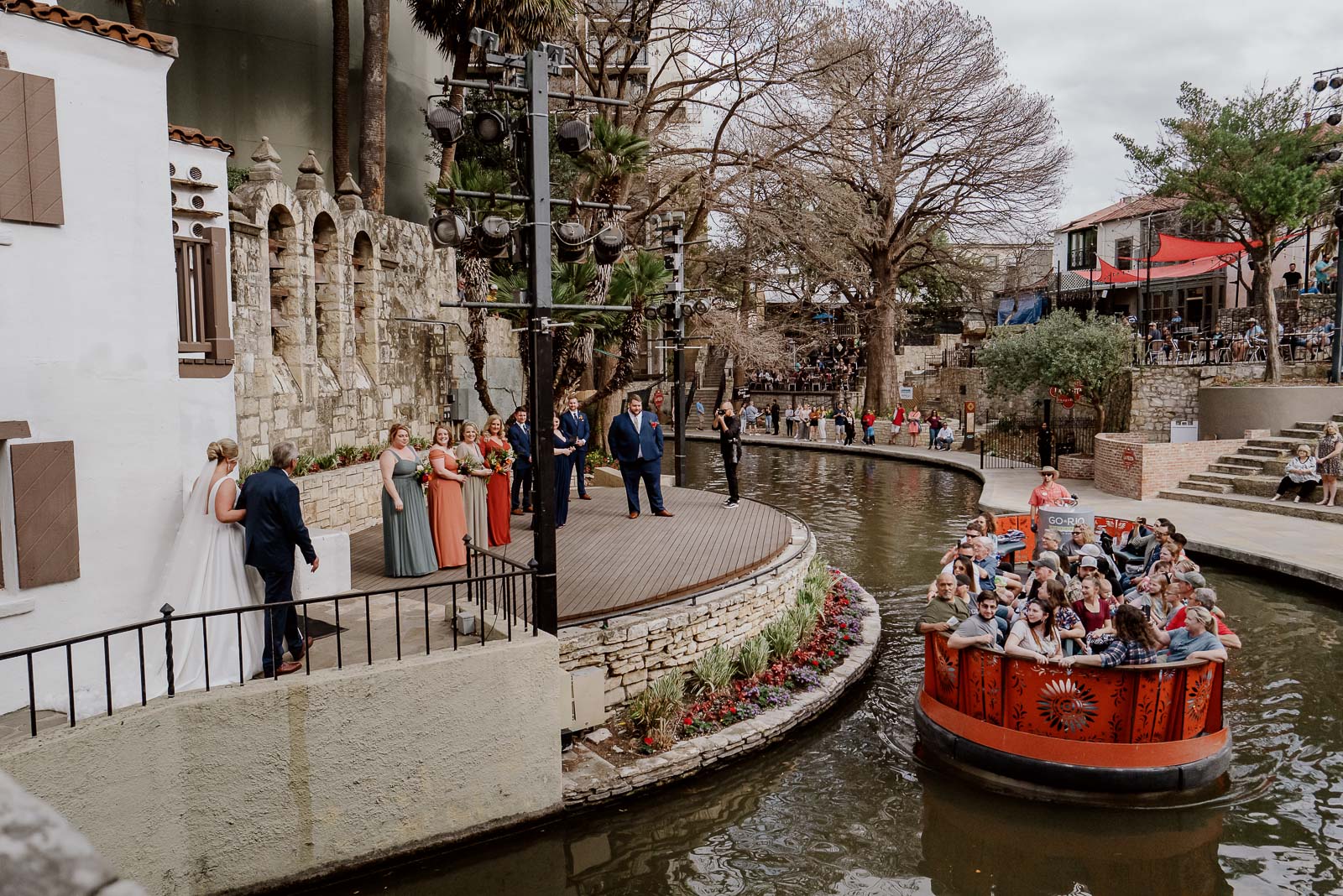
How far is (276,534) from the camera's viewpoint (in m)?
6.79

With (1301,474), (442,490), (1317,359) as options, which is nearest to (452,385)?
(442,490)

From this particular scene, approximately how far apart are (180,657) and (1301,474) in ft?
63.8

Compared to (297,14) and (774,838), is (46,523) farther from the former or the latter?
(297,14)

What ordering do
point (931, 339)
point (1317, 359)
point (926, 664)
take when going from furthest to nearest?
point (931, 339) → point (1317, 359) → point (926, 664)

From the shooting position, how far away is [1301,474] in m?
18.0

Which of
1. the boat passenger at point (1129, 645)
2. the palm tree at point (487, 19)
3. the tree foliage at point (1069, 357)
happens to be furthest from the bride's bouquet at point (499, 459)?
Answer: the tree foliage at point (1069, 357)

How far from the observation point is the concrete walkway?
1405 cm

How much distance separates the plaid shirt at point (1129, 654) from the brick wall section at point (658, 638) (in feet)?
11.5

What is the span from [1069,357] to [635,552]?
16.9 metres

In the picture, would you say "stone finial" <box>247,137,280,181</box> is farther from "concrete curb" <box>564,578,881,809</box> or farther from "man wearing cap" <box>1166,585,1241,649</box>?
"man wearing cap" <box>1166,585,1241,649</box>

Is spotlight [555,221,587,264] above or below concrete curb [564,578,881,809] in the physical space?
above

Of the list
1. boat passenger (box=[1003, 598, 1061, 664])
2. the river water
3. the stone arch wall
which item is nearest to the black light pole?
the river water

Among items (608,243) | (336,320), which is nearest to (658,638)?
(608,243)

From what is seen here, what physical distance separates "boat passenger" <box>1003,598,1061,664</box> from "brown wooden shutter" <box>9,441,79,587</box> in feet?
23.4
